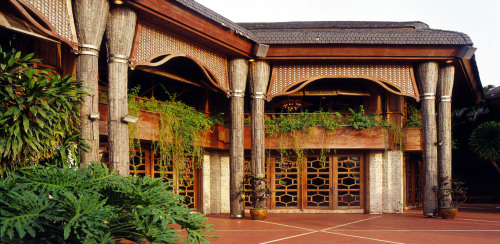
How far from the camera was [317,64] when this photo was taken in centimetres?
1067

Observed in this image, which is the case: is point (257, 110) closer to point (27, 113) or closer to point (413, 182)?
point (27, 113)

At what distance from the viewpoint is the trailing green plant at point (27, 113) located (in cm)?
442

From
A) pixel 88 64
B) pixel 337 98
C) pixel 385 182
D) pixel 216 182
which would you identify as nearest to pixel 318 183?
pixel 385 182

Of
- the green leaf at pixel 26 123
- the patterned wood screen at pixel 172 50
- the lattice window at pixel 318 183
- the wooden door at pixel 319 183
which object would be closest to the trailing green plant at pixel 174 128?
the patterned wood screen at pixel 172 50

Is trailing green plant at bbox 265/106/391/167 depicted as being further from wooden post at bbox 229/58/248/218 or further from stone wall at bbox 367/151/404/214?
wooden post at bbox 229/58/248/218

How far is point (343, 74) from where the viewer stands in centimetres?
1064

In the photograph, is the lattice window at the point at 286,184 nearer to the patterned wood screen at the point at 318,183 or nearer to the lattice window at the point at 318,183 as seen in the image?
the patterned wood screen at the point at 318,183

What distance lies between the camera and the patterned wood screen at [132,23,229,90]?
25.7ft

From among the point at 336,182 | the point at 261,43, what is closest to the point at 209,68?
the point at 261,43

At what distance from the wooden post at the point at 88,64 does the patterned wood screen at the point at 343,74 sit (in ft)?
15.6

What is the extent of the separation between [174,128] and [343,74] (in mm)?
4058

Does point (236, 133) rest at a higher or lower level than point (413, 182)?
higher

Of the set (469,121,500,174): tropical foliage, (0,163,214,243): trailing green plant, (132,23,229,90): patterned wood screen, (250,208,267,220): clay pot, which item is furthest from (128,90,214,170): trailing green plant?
(469,121,500,174): tropical foliage

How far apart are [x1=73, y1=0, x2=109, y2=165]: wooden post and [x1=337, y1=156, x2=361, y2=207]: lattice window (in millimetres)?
7526
